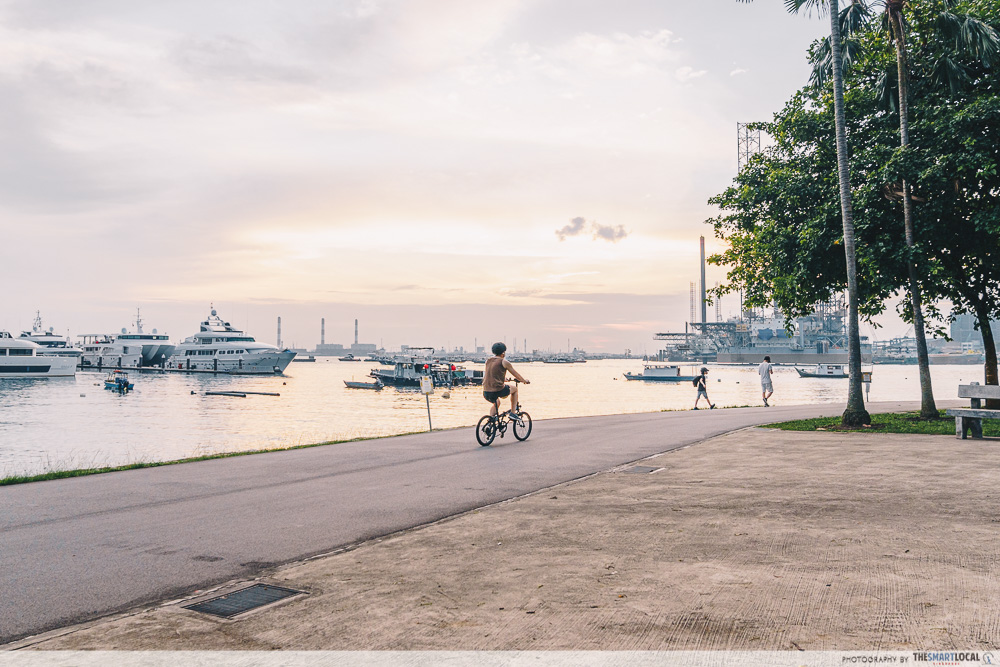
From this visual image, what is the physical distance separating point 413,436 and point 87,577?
1213 centimetres

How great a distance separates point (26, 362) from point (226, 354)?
31.4m

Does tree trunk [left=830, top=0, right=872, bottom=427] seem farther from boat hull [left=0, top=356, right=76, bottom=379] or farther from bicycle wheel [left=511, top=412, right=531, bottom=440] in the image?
boat hull [left=0, top=356, right=76, bottom=379]

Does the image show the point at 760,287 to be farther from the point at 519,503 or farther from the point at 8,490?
the point at 8,490

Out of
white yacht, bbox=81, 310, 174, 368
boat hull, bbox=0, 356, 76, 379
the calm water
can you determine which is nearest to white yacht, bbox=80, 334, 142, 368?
white yacht, bbox=81, 310, 174, 368

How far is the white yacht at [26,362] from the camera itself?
334 feet

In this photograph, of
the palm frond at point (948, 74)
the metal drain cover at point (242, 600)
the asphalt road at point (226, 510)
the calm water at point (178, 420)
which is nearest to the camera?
the metal drain cover at point (242, 600)

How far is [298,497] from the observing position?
9.63m

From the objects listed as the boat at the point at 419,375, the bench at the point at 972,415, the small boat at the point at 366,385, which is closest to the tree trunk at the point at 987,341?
the bench at the point at 972,415

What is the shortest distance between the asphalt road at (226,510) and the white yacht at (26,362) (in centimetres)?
10918

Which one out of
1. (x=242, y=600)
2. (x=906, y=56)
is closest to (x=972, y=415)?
(x=906, y=56)

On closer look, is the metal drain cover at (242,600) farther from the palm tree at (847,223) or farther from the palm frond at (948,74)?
the palm frond at (948,74)

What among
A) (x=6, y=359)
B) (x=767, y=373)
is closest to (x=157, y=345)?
(x=6, y=359)

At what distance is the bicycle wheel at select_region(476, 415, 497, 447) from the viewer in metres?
15.5

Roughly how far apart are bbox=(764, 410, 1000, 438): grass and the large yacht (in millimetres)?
117989
